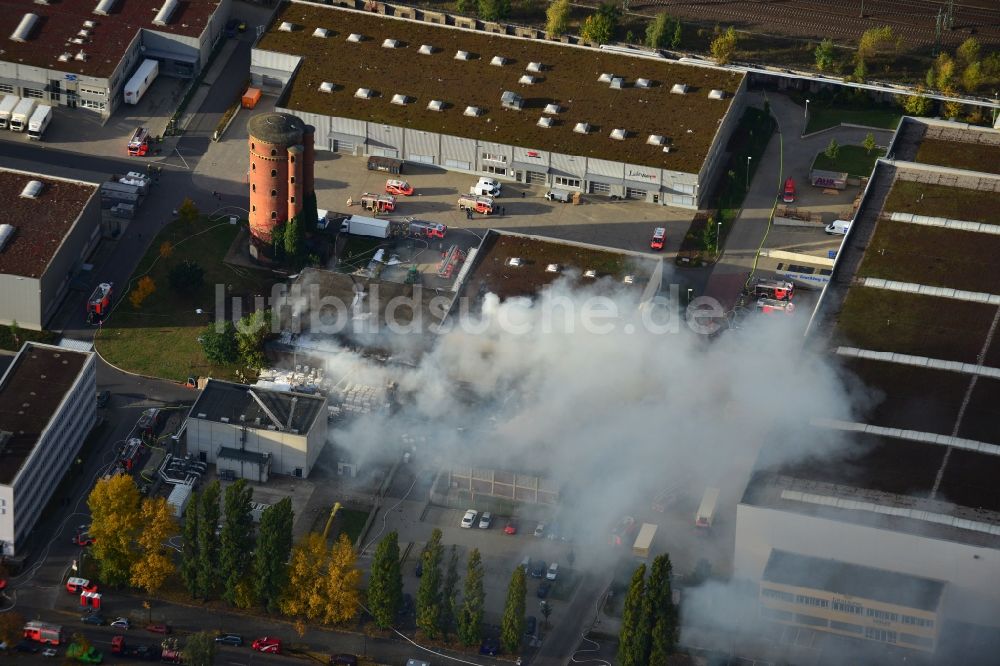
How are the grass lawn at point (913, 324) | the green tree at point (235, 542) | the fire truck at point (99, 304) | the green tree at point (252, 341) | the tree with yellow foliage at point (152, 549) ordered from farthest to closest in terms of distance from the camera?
1. the fire truck at point (99, 304)
2. the green tree at point (252, 341)
3. the grass lawn at point (913, 324)
4. the tree with yellow foliage at point (152, 549)
5. the green tree at point (235, 542)

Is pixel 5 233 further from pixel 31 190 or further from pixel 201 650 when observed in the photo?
pixel 201 650

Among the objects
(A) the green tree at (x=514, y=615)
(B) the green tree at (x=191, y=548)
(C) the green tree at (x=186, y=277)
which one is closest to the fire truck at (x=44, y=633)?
(B) the green tree at (x=191, y=548)

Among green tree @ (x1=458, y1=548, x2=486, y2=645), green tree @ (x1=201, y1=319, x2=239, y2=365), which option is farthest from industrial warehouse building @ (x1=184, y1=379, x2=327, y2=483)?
green tree @ (x1=458, y1=548, x2=486, y2=645)

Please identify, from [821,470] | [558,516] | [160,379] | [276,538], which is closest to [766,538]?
[821,470]

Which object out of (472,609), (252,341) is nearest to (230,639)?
(472,609)

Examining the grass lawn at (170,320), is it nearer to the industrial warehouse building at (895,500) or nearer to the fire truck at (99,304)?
the fire truck at (99,304)
